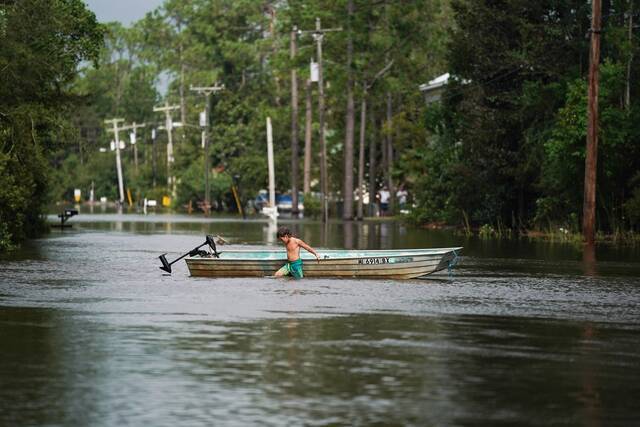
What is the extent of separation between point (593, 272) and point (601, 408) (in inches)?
834

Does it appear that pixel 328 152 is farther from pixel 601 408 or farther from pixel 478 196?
pixel 601 408

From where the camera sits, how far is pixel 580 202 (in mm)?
54781

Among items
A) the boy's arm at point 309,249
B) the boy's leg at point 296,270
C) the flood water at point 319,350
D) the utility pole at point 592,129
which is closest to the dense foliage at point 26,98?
the flood water at point 319,350

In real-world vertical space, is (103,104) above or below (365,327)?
above

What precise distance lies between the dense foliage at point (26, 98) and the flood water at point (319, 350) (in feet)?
37.8

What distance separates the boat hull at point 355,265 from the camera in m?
31.4

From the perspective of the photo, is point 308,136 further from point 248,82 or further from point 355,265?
point 355,265

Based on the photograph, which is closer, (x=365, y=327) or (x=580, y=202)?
(x=365, y=327)

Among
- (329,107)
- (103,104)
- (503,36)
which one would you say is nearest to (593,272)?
(503,36)

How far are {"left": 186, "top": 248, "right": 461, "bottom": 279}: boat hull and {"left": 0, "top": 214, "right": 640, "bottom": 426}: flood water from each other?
43 cm

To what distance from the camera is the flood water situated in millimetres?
13797

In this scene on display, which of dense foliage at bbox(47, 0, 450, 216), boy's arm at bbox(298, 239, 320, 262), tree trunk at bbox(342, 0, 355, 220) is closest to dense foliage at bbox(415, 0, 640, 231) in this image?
Result: dense foliage at bbox(47, 0, 450, 216)

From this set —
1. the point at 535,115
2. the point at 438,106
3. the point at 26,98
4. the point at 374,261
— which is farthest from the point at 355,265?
the point at 438,106

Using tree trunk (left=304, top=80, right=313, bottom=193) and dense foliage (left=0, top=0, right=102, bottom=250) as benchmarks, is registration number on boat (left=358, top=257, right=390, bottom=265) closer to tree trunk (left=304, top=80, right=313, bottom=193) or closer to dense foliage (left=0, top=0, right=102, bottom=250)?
dense foliage (left=0, top=0, right=102, bottom=250)
